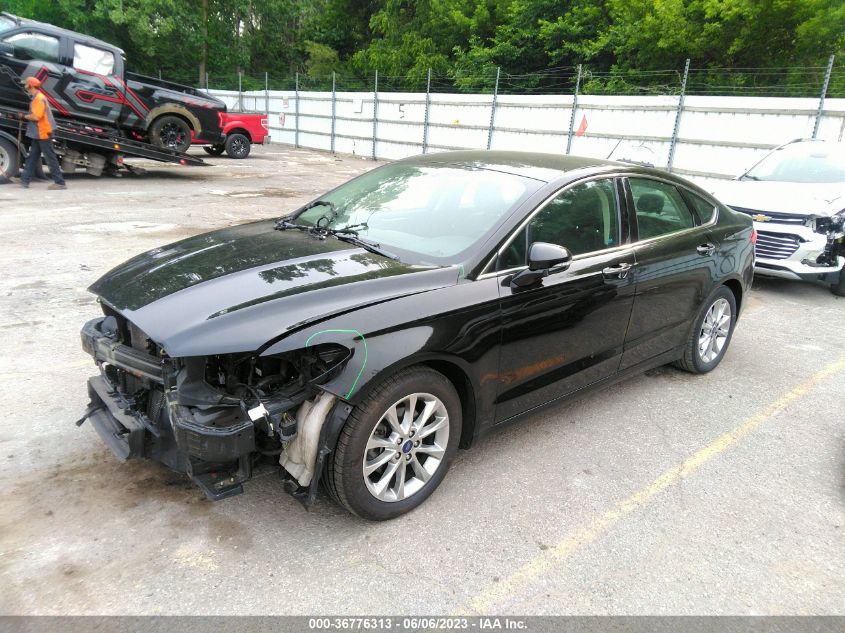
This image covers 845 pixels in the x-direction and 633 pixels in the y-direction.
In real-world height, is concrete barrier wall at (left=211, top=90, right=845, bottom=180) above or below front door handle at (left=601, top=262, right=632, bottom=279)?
above

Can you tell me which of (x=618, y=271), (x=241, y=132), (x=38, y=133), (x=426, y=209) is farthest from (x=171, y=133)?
(x=618, y=271)

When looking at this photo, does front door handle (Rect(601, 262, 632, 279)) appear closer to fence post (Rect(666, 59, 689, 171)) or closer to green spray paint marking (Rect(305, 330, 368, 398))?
green spray paint marking (Rect(305, 330, 368, 398))

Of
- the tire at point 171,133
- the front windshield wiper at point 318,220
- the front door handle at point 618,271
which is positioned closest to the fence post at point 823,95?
the front door handle at point 618,271

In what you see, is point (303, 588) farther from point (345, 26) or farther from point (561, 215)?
point (345, 26)

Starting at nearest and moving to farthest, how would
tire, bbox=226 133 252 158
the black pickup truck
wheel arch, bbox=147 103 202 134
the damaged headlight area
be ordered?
the damaged headlight area
the black pickup truck
wheel arch, bbox=147 103 202 134
tire, bbox=226 133 252 158

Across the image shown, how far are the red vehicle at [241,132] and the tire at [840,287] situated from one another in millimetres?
16364

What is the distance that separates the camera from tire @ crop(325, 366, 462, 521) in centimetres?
267

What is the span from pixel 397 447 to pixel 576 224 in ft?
5.61

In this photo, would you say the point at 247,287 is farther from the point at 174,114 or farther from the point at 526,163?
the point at 174,114

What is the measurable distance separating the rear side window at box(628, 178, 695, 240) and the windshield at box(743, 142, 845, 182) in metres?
4.69

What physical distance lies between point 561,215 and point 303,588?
234cm

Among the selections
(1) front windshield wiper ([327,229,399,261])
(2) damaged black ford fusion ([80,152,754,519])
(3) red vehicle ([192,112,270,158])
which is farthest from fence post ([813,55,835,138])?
(3) red vehicle ([192,112,270,158])

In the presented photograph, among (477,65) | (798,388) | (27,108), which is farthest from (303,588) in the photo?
(477,65)

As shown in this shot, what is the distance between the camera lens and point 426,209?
367 cm
